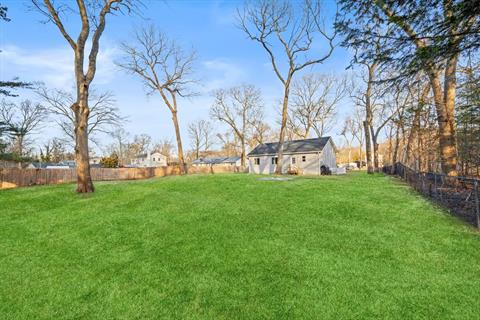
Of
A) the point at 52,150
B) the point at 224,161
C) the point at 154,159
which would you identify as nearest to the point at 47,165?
the point at 52,150

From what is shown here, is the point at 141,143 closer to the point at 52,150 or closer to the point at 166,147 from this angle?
the point at 166,147

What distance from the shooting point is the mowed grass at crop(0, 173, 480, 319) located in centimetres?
296

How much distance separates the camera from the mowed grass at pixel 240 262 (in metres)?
2.96

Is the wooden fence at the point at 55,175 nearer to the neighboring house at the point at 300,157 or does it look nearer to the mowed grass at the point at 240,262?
the neighboring house at the point at 300,157

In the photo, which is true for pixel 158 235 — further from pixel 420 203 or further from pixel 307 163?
pixel 307 163

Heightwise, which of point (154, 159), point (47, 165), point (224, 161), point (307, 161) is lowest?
point (307, 161)

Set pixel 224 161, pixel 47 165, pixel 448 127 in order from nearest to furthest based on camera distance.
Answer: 1. pixel 448 127
2. pixel 47 165
3. pixel 224 161

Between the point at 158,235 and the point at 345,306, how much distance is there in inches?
151

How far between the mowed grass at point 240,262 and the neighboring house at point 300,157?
A: 1847 centimetres

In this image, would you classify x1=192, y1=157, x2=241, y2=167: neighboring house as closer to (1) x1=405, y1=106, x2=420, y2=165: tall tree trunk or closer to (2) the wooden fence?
(2) the wooden fence

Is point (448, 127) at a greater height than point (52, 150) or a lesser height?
lesser

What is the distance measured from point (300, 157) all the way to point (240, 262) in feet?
77.3

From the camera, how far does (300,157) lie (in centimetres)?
2652

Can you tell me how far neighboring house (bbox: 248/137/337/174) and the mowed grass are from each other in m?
18.5
